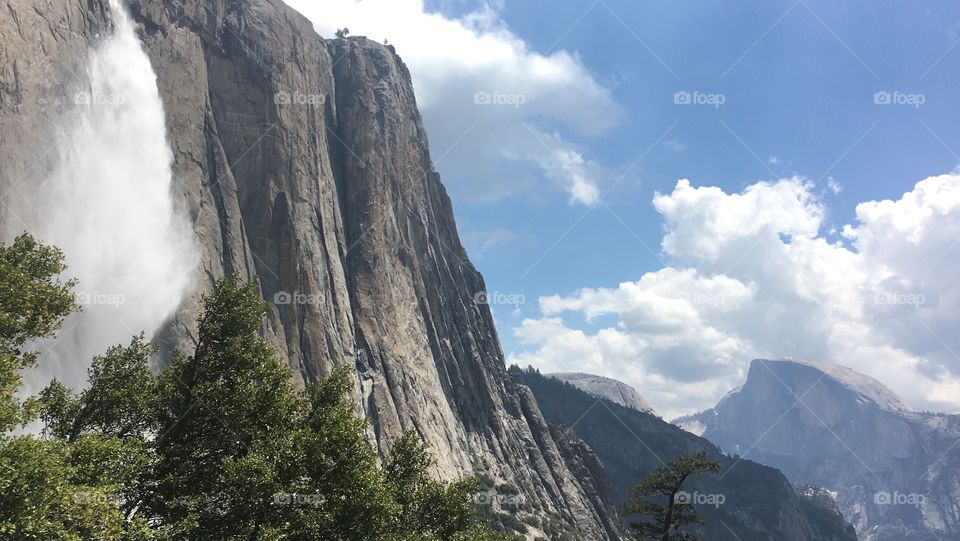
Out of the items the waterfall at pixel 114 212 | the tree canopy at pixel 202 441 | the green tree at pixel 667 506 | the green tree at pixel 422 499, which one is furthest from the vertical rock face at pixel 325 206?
the green tree at pixel 667 506

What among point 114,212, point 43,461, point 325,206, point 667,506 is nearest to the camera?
point 43,461

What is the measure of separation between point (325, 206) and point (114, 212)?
40.8 meters

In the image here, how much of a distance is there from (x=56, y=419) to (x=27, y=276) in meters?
6.75

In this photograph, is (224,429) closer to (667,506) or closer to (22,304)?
(22,304)

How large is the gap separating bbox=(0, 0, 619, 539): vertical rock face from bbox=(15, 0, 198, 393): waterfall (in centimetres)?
259

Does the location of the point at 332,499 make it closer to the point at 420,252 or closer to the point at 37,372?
the point at 37,372

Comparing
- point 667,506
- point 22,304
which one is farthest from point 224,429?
point 667,506

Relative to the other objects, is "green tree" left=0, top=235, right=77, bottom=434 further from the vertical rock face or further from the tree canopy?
the vertical rock face

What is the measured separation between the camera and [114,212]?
65812mm

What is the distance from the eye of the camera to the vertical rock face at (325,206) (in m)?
68.9

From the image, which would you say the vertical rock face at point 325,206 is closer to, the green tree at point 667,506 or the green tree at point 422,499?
the green tree at point 422,499

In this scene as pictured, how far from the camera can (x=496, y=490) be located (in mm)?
115812

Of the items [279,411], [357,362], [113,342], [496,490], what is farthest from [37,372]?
[496,490]

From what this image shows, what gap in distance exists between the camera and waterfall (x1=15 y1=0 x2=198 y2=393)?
56.8m
